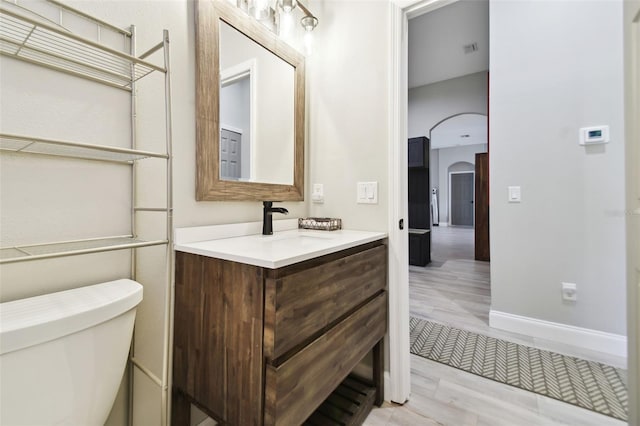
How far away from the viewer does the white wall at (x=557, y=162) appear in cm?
191

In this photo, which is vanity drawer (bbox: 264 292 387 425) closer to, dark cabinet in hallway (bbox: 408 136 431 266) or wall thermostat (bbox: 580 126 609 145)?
wall thermostat (bbox: 580 126 609 145)

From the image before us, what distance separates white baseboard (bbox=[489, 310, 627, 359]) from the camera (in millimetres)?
1895

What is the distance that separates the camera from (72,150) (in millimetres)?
824

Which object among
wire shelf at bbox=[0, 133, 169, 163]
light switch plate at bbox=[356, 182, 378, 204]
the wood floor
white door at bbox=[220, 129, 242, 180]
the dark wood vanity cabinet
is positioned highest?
white door at bbox=[220, 129, 242, 180]

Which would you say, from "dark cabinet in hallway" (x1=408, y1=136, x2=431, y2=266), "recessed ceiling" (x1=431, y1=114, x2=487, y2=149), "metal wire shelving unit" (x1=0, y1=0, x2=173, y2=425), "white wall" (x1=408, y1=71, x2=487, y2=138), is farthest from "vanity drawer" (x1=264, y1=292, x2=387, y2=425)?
"recessed ceiling" (x1=431, y1=114, x2=487, y2=149)

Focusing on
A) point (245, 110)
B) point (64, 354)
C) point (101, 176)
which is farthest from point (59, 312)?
point (245, 110)

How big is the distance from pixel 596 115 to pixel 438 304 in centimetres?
197

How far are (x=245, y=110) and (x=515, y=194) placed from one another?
218 cm

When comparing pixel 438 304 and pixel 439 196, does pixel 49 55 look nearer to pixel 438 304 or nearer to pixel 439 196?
pixel 438 304

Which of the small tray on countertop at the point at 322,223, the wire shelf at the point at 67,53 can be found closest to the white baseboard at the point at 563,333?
the small tray on countertop at the point at 322,223

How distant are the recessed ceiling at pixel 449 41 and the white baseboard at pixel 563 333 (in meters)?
3.22

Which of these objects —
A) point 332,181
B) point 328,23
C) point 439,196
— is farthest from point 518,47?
point 439,196

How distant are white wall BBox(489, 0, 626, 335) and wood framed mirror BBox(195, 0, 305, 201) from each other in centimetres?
179

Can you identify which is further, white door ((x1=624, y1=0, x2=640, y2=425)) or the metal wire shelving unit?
white door ((x1=624, y1=0, x2=640, y2=425))
